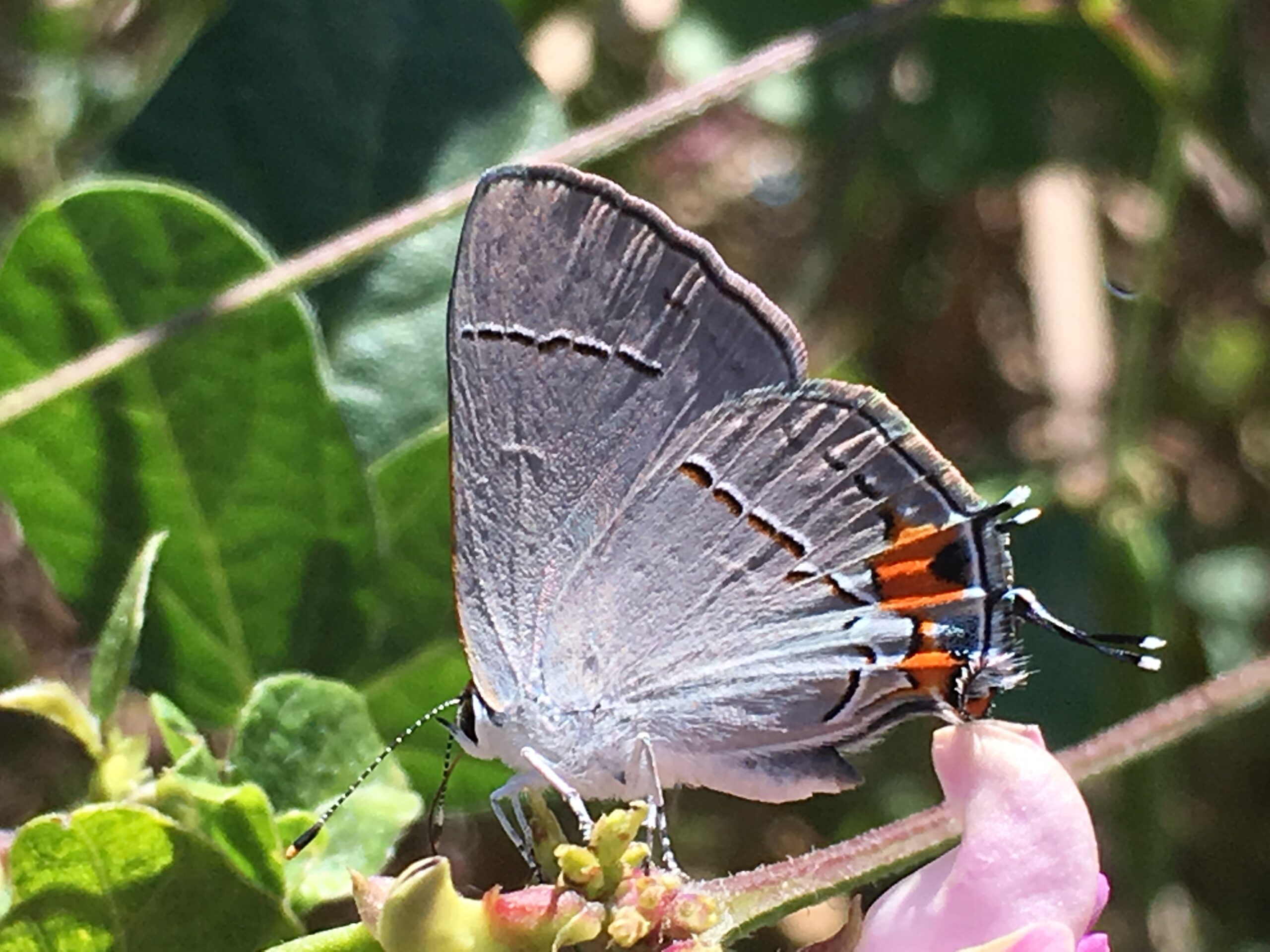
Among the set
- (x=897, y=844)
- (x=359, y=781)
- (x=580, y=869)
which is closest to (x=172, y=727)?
(x=359, y=781)

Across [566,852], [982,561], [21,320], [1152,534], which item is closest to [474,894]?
[566,852]

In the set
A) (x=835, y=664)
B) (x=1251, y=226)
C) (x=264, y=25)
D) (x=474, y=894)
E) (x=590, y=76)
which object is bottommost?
(x=474, y=894)

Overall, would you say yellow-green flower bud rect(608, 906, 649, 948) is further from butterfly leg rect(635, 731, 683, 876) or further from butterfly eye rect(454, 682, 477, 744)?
butterfly eye rect(454, 682, 477, 744)

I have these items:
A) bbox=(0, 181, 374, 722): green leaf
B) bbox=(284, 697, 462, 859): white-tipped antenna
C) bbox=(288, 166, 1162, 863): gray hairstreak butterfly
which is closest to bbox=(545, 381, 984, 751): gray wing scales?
bbox=(288, 166, 1162, 863): gray hairstreak butterfly

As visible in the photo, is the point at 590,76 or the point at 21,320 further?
the point at 590,76

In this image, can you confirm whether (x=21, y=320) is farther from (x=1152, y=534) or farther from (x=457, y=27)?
(x=1152, y=534)

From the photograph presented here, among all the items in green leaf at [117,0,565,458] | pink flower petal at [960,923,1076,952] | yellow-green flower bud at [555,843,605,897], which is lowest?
pink flower petal at [960,923,1076,952]

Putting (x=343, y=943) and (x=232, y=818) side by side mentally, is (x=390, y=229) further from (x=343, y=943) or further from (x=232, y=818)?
(x=343, y=943)
